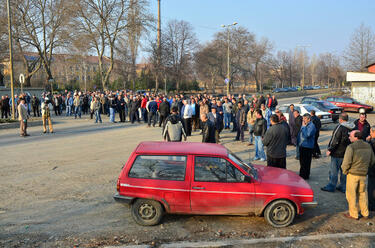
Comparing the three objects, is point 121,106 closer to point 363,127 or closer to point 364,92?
point 363,127

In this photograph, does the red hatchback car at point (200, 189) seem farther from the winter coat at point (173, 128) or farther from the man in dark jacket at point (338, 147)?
the winter coat at point (173, 128)

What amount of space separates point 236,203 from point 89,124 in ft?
54.2

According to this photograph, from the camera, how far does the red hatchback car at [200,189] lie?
5500 mm

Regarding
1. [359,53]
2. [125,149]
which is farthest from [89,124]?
[359,53]

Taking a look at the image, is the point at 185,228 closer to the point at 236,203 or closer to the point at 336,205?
the point at 236,203

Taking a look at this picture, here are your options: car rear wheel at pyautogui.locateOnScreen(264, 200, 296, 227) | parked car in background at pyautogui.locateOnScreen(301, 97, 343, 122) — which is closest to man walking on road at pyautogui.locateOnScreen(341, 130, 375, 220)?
car rear wheel at pyautogui.locateOnScreen(264, 200, 296, 227)

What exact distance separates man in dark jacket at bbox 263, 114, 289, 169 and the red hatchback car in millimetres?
1947

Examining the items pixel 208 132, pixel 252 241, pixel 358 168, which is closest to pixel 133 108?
pixel 208 132

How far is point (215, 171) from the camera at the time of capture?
5.60 meters

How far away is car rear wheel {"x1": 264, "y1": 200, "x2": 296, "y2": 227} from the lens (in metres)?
5.57

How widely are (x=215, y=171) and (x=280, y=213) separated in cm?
141

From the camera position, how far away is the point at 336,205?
6.62m

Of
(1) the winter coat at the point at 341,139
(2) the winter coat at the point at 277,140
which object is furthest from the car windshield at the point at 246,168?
(1) the winter coat at the point at 341,139

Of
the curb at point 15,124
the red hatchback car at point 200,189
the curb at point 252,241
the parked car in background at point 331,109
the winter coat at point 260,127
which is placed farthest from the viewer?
the parked car in background at point 331,109
